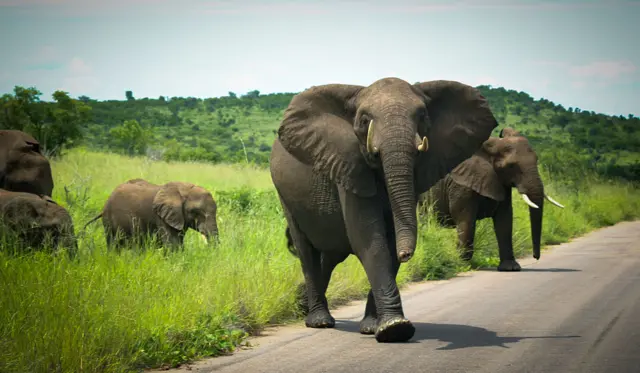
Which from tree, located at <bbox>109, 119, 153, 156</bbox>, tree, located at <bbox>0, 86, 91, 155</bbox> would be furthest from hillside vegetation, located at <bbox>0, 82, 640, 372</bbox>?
tree, located at <bbox>109, 119, 153, 156</bbox>

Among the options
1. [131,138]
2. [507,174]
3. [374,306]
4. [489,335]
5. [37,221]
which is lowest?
[489,335]

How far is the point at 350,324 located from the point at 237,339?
175 centimetres

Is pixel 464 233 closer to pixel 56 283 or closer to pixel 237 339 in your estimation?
pixel 237 339

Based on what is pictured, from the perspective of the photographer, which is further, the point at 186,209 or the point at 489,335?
the point at 186,209

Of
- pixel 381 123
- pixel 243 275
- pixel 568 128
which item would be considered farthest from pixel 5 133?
pixel 568 128

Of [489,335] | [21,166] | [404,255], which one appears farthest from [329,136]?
[21,166]

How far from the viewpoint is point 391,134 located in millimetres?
8312

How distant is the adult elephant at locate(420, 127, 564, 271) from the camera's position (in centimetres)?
1669

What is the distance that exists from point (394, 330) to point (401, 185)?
53.1 inches

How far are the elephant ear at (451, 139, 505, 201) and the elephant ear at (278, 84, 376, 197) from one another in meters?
7.87

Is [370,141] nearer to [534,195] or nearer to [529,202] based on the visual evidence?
[529,202]

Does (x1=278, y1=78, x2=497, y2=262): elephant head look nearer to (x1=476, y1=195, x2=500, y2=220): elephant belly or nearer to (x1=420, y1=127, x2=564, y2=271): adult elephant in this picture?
(x1=420, y1=127, x2=564, y2=271): adult elephant

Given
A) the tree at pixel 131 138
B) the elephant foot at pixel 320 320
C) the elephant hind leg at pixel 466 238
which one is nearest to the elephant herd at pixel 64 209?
the elephant foot at pixel 320 320

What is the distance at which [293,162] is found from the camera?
1011 centimetres
